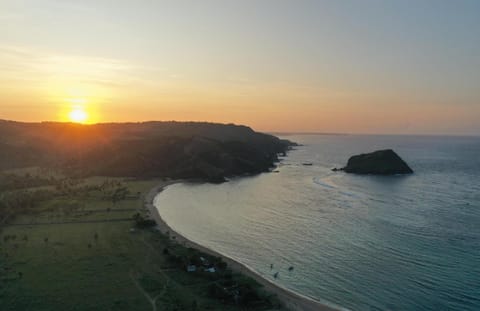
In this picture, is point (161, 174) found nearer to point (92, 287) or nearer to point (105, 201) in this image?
point (105, 201)

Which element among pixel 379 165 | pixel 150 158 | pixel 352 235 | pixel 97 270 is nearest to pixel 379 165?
pixel 379 165

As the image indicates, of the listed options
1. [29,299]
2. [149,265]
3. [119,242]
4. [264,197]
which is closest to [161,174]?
[264,197]

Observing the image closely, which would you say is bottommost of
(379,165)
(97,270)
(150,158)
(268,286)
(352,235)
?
(97,270)

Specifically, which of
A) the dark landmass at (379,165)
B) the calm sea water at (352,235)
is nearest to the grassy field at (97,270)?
the calm sea water at (352,235)

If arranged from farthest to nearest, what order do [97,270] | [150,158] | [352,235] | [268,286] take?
[150,158] < [352,235] < [97,270] < [268,286]

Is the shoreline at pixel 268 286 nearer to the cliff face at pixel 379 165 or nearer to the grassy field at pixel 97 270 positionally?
the grassy field at pixel 97 270

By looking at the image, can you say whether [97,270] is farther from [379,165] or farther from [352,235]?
[379,165]
